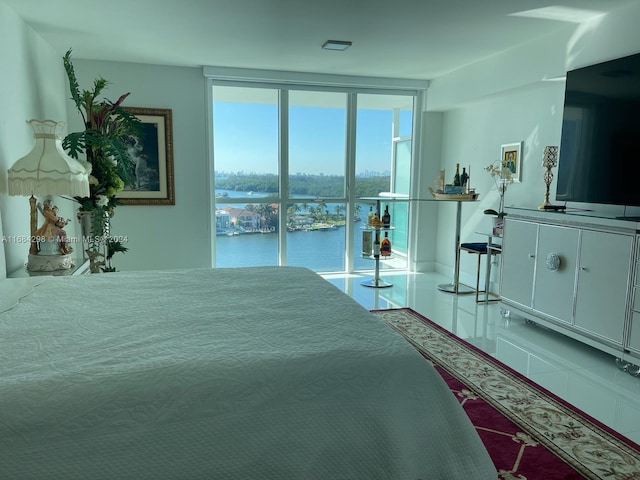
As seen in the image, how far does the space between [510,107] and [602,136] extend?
1.52m

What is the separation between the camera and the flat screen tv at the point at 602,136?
10.5 ft

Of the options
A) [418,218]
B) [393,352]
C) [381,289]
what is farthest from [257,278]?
[418,218]

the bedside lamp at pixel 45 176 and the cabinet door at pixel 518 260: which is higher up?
the bedside lamp at pixel 45 176

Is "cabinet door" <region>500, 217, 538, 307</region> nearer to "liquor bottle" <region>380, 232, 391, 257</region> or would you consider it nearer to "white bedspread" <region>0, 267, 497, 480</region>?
"liquor bottle" <region>380, 232, 391, 257</region>

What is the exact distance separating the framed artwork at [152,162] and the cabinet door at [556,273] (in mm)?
3865

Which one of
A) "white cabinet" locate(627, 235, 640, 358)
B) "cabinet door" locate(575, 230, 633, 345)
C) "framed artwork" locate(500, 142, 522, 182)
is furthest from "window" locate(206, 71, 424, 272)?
"white cabinet" locate(627, 235, 640, 358)

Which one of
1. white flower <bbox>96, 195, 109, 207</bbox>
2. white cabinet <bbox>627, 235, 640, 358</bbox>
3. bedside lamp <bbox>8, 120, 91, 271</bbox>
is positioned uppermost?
bedside lamp <bbox>8, 120, 91, 271</bbox>

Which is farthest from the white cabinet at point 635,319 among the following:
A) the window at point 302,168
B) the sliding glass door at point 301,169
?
the window at point 302,168

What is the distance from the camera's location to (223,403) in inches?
48.8

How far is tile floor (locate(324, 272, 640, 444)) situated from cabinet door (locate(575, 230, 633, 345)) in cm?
25

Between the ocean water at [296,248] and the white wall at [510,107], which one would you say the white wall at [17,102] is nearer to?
the ocean water at [296,248]

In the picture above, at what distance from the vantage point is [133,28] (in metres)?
3.73

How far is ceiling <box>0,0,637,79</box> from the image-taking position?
3213 mm

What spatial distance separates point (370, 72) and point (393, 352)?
4.62 m
